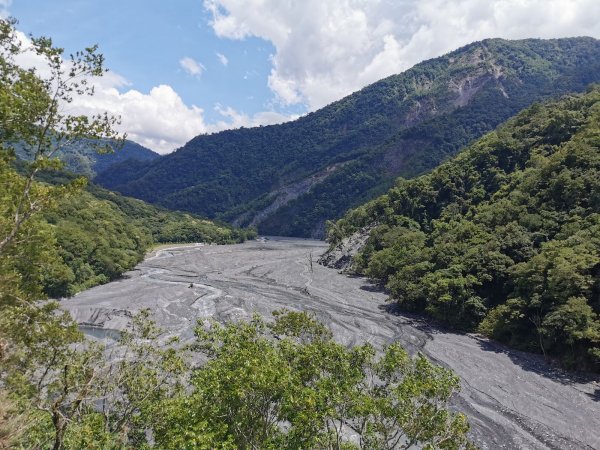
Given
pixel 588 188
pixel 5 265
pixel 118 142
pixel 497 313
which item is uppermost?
pixel 588 188

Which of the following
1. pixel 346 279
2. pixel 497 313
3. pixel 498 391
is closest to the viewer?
pixel 498 391

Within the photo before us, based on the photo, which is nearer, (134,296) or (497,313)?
(497,313)

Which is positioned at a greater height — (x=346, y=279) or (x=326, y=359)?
(x=326, y=359)

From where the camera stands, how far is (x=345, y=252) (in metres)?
136

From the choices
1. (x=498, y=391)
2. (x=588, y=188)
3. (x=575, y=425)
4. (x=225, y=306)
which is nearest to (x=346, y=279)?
(x=225, y=306)

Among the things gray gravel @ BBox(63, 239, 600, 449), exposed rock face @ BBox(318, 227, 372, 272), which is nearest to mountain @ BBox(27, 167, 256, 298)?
gray gravel @ BBox(63, 239, 600, 449)

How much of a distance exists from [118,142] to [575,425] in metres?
48.9

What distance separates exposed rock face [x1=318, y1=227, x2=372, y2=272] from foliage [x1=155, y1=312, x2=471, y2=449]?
107159mm

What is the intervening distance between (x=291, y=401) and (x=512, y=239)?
242ft

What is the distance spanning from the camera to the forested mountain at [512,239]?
58.7 metres

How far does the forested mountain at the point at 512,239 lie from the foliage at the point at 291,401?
42973 mm

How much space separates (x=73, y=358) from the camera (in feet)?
68.2

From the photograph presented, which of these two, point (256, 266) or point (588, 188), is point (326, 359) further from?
point (256, 266)

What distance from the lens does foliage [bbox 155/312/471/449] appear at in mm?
16453
